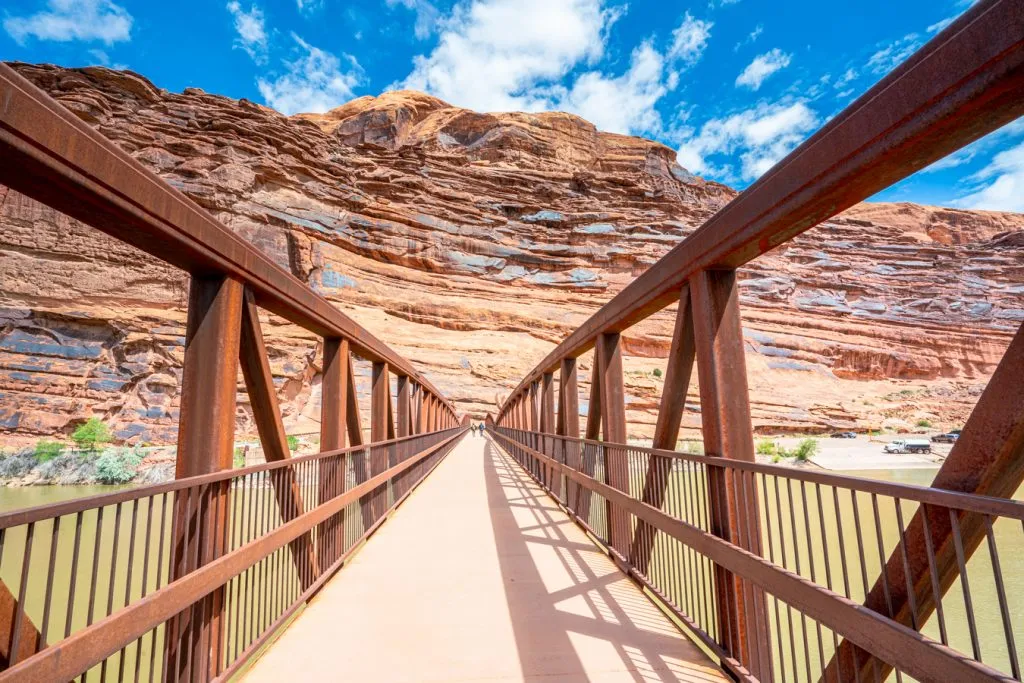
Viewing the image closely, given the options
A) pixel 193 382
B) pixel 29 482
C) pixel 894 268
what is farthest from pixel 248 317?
pixel 894 268

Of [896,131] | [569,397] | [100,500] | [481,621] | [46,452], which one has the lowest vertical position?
[46,452]

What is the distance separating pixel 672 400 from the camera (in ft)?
12.9

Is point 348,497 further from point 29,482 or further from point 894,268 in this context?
point 894,268

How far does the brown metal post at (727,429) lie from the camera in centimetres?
285

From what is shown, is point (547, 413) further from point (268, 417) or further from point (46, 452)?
point (46, 452)

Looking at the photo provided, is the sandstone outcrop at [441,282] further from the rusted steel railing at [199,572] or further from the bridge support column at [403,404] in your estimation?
the rusted steel railing at [199,572]

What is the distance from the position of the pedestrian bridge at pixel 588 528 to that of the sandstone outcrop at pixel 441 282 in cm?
2636

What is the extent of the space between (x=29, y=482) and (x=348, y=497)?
843 inches

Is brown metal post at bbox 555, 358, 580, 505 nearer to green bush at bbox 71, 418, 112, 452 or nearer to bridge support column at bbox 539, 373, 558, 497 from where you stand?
bridge support column at bbox 539, 373, 558, 497

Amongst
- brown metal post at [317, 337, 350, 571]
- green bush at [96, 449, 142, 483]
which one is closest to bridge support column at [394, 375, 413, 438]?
brown metal post at [317, 337, 350, 571]

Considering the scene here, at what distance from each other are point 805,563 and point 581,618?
5241 mm

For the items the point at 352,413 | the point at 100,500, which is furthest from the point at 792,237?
the point at 352,413

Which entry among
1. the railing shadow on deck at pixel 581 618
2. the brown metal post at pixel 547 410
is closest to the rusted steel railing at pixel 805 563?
the railing shadow on deck at pixel 581 618

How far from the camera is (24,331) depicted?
28438 millimetres
